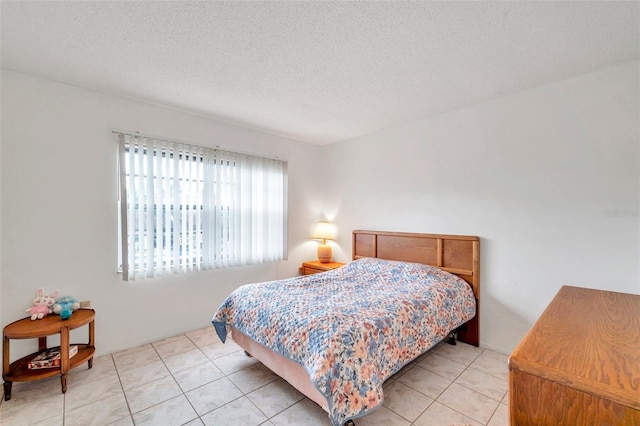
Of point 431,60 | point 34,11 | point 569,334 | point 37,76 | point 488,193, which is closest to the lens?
point 569,334

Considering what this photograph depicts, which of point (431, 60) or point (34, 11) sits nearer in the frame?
point (34, 11)

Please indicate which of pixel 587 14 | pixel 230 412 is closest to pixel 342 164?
pixel 587 14

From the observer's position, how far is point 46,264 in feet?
7.55

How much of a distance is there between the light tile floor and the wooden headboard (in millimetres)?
312

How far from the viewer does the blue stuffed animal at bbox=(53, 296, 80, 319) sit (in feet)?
7.04

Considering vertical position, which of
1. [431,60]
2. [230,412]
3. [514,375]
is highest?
[431,60]

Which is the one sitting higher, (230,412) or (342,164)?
(342,164)

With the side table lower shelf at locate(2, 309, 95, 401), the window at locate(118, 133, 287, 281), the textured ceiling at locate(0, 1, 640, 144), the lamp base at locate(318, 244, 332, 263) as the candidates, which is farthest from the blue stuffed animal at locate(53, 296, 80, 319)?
the lamp base at locate(318, 244, 332, 263)

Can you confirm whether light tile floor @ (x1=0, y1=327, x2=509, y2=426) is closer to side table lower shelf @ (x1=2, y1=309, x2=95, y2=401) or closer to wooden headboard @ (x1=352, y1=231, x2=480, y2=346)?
side table lower shelf @ (x1=2, y1=309, x2=95, y2=401)

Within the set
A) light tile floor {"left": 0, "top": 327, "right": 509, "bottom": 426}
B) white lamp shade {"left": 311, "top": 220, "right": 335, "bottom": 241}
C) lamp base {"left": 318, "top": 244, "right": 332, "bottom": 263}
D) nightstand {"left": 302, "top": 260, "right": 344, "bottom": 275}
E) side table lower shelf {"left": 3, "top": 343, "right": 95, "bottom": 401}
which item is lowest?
light tile floor {"left": 0, "top": 327, "right": 509, "bottom": 426}

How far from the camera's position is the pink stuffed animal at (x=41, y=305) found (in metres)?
2.13

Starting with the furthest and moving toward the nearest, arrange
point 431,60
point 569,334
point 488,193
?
point 488,193 < point 431,60 < point 569,334

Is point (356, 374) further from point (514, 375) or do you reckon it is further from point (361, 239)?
point (361, 239)

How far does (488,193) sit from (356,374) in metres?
2.20
